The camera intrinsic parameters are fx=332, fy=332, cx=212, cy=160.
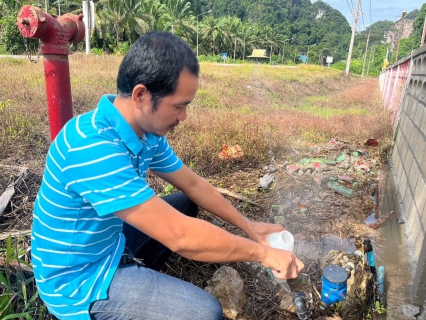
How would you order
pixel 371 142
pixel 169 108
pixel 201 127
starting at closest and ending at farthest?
pixel 169 108 → pixel 201 127 → pixel 371 142

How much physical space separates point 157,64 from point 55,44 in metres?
1.27

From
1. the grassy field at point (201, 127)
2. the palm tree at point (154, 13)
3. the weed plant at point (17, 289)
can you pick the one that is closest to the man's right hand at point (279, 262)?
the weed plant at point (17, 289)

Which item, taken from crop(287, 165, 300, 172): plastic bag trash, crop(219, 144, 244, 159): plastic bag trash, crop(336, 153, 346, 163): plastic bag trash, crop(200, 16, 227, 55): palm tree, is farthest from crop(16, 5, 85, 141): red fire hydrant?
crop(200, 16, 227, 55): palm tree

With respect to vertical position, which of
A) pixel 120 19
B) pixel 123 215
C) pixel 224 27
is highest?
pixel 224 27

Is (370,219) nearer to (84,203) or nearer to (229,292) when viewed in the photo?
(229,292)

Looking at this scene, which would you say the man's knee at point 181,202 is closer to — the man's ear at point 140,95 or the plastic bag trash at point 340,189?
the man's ear at point 140,95

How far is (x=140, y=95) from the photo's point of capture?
1229 mm

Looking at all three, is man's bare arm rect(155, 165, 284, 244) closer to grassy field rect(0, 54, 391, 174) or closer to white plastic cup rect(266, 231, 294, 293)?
white plastic cup rect(266, 231, 294, 293)

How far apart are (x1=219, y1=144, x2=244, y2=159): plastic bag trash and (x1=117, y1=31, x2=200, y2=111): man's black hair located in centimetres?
302

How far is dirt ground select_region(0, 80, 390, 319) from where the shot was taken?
222cm

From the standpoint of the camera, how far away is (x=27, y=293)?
1.84 meters

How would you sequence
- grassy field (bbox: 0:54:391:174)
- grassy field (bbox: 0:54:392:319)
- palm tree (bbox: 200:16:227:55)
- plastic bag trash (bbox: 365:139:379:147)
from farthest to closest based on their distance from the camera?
palm tree (bbox: 200:16:227:55) → plastic bag trash (bbox: 365:139:379:147) → grassy field (bbox: 0:54:391:174) → grassy field (bbox: 0:54:392:319)

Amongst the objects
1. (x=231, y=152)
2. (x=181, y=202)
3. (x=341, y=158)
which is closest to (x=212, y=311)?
(x=181, y=202)

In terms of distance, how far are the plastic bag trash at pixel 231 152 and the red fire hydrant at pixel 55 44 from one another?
7.50ft
